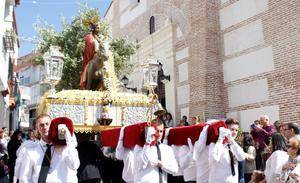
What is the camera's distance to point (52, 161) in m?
4.16

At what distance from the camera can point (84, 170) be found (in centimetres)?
519

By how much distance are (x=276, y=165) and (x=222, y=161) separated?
0.72 m

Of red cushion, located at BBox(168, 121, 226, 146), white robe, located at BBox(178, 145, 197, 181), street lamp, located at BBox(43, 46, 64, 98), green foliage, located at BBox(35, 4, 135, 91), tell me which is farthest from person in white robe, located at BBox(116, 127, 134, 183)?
green foliage, located at BBox(35, 4, 135, 91)

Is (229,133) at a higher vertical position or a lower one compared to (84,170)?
higher

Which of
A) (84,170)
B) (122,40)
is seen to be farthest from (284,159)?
(122,40)

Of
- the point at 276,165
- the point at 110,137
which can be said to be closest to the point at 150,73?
the point at 110,137

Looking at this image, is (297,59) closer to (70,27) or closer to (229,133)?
(229,133)

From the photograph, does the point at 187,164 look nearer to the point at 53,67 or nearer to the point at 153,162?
the point at 153,162

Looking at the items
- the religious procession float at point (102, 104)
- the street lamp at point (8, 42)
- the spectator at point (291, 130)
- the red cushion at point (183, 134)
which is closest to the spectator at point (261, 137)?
the spectator at point (291, 130)

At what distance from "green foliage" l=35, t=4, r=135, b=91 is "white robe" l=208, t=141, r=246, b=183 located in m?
12.4

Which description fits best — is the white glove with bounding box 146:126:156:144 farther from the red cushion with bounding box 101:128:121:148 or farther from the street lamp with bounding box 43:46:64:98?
the street lamp with bounding box 43:46:64:98

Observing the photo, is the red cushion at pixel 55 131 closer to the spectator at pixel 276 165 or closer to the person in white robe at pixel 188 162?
the person in white robe at pixel 188 162

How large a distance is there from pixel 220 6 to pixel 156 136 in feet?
33.9

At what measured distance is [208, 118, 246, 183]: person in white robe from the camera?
5340 mm
